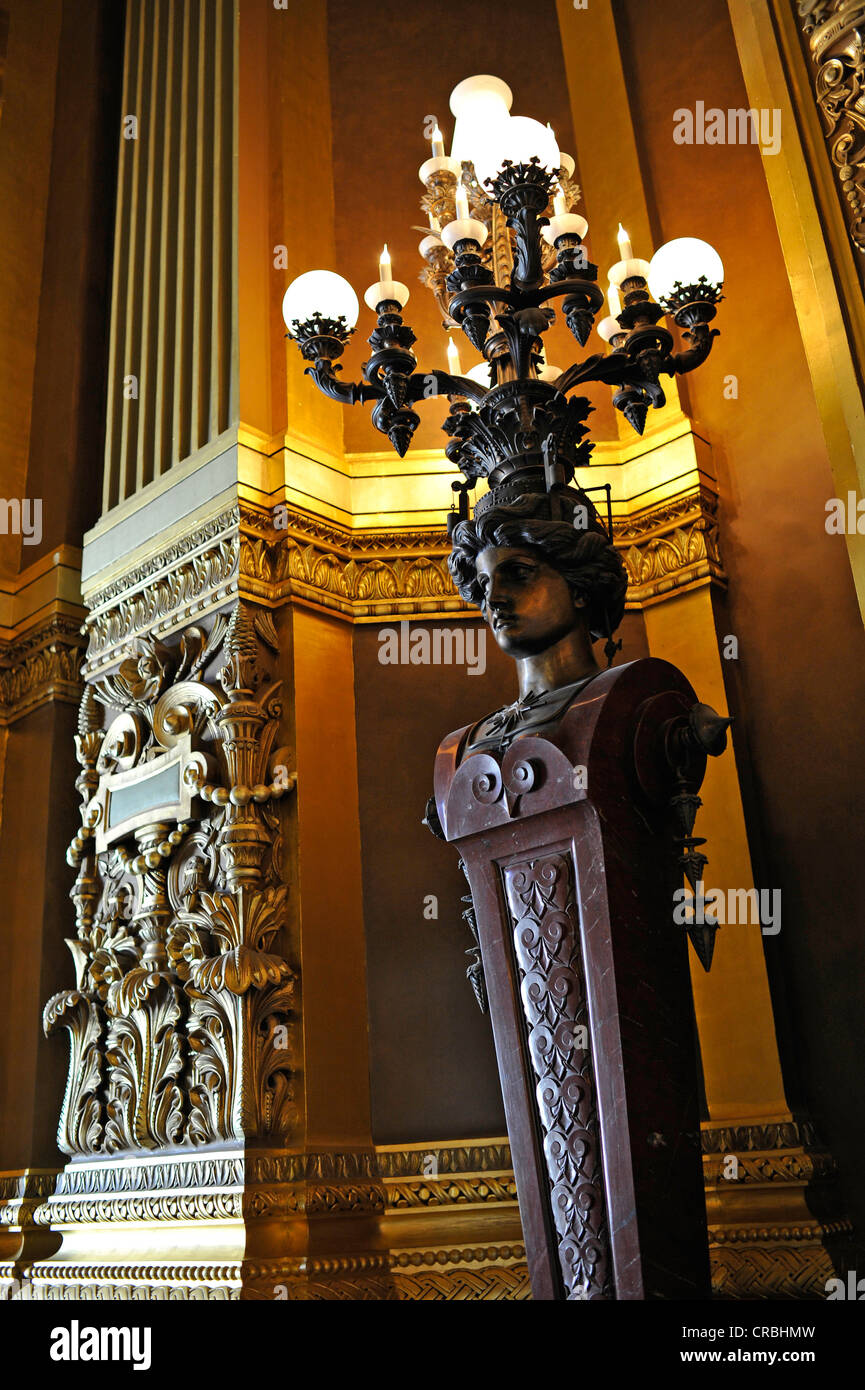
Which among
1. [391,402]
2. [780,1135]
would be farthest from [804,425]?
[780,1135]

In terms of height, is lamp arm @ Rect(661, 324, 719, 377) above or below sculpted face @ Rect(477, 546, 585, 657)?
above

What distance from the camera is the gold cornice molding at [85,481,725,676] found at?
3715 millimetres

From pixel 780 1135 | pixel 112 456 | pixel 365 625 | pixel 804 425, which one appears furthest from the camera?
pixel 112 456

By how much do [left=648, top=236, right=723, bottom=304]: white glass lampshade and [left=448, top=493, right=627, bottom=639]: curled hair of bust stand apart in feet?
2.35

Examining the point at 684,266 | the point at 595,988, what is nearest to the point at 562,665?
the point at 595,988

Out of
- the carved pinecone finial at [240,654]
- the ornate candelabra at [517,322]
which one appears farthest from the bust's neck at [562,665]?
the carved pinecone finial at [240,654]

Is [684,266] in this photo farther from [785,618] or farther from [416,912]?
[416,912]

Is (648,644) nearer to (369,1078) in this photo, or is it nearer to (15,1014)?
(369,1078)

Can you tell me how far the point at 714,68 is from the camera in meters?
4.23

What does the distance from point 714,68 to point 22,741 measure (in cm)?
372

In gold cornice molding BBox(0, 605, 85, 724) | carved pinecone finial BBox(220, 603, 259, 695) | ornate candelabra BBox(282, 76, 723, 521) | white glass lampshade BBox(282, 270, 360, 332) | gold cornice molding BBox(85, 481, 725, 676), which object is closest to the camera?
ornate candelabra BBox(282, 76, 723, 521)

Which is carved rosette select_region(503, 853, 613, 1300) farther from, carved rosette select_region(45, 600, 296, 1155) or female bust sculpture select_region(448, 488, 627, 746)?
carved rosette select_region(45, 600, 296, 1155)

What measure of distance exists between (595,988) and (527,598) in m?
0.86

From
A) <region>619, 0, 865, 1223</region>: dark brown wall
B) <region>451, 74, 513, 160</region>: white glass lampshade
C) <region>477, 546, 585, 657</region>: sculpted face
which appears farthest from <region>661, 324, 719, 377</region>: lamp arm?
<region>619, 0, 865, 1223</region>: dark brown wall
